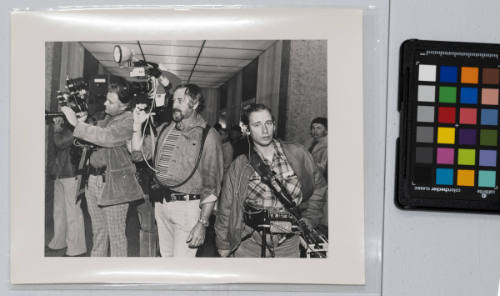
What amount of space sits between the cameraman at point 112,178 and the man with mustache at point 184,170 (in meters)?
0.02

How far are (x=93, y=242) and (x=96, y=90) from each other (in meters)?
0.17

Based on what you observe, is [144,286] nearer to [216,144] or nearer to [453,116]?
[216,144]

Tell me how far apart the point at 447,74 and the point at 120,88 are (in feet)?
1.21

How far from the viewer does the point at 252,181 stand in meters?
0.60

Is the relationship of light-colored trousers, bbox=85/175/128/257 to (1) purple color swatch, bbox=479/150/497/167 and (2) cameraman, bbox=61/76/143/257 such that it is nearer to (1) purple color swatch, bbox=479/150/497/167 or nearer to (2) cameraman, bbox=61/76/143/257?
(2) cameraman, bbox=61/76/143/257

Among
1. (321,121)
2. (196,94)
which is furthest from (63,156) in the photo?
(321,121)

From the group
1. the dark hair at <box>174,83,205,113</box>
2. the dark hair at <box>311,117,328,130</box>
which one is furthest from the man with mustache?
the dark hair at <box>311,117,328,130</box>

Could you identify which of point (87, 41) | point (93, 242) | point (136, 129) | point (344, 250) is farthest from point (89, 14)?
point (344, 250)

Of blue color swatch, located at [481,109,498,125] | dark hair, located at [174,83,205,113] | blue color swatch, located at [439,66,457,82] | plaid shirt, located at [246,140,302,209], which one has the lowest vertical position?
plaid shirt, located at [246,140,302,209]

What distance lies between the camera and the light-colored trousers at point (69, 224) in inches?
23.6

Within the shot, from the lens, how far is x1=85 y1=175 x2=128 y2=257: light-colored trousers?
0.60 m

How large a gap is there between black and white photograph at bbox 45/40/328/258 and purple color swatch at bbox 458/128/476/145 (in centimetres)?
15

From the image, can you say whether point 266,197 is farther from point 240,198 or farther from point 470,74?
point 470,74

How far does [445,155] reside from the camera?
0.59m
